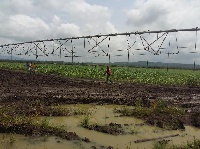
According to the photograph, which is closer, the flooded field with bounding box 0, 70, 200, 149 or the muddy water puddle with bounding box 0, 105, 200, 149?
the muddy water puddle with bounding box 0, 105, 200, 149

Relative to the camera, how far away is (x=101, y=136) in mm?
11047

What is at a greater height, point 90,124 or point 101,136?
point 90,124

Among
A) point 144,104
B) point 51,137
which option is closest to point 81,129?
point 51,137

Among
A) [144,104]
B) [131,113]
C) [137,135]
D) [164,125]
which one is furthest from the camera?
[144,104]

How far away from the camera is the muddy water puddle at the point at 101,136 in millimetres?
9625

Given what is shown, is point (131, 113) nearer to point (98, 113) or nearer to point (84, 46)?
point (98, 113)

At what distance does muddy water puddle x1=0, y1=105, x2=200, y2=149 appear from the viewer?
9625 mm

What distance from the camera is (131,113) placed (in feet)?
48.8

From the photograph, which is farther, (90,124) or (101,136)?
(90,124)

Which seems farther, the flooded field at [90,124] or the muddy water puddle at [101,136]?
the flooded field at [90,124]

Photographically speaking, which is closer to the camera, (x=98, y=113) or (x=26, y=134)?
(x=26, y=134)

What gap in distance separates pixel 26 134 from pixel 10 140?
2.75 feet

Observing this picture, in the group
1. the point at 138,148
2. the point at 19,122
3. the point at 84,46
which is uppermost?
the point at 84,46

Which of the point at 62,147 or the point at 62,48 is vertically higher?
the point at 62,48
